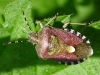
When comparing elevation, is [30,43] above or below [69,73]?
above

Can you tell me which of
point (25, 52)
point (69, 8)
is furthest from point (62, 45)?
point (69, 8)

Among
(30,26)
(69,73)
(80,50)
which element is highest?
(30,26)

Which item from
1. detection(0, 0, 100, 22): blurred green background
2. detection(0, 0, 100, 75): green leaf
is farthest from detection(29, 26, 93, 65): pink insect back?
detection(0, 0, 100, 22): blurred green background

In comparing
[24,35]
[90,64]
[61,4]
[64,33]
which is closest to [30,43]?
[24,35]

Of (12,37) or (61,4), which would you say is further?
(61,4)

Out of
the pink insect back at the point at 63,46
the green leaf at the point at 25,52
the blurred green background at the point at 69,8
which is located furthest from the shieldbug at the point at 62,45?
the blurred green background at the point at 69,8

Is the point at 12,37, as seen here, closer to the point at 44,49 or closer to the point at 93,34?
the point at 44,49

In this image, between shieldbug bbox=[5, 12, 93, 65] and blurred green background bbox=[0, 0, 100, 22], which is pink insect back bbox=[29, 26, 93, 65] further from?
blurred green background bbox=[0, 0, 100, 22]
